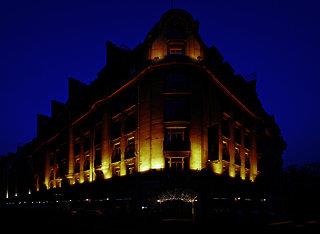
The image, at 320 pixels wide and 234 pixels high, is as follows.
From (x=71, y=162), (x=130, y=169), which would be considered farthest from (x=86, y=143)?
(x=130, y=169)

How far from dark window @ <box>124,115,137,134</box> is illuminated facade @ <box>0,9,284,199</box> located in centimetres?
8

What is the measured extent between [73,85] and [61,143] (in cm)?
858

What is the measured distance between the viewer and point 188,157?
33594 millimetres

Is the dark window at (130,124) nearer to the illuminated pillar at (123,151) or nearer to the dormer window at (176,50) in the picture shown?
the illuminated pillar at (123,151)

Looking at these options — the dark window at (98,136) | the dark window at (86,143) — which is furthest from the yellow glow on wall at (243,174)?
the dark window at (86,143)

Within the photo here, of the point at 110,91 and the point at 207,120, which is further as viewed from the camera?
the point at 110,91

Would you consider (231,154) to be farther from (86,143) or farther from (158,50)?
(86,143)

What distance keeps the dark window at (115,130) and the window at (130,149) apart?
2.19 metres

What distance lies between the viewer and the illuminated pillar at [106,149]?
40.7 meters

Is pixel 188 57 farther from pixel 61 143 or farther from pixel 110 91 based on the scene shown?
pixel 61 143

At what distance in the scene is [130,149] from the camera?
3753 centimetres

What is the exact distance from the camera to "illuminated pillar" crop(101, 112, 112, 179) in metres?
40.7

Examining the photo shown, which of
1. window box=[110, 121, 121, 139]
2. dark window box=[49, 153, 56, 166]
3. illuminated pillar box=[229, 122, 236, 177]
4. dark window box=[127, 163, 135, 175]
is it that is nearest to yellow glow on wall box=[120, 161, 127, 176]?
dark window box=[127, 163, 135, 175]

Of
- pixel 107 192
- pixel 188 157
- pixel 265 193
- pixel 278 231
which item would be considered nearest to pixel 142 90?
pixel 188 157
